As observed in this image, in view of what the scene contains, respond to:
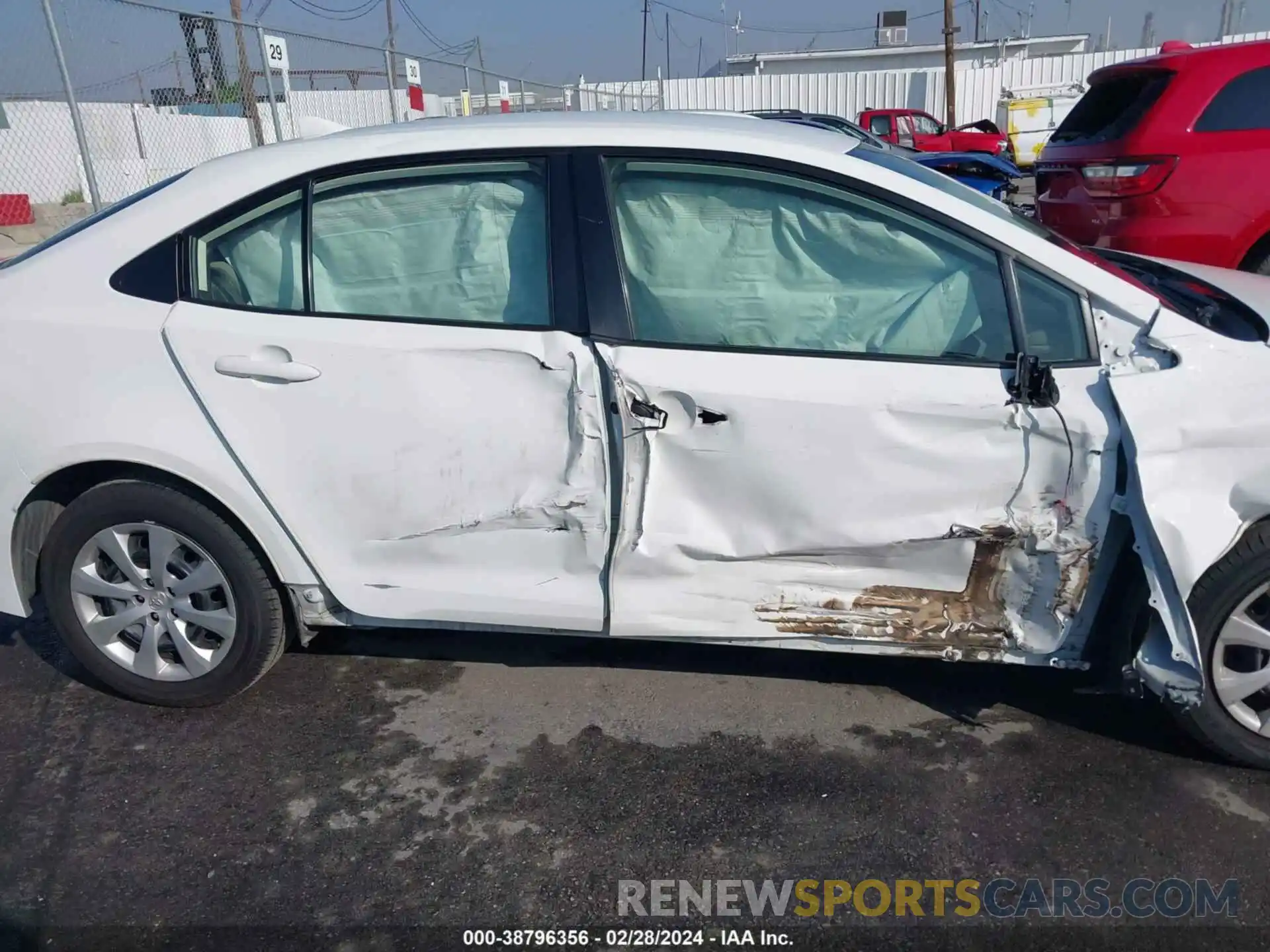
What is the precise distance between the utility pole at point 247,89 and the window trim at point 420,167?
7944 millimetres

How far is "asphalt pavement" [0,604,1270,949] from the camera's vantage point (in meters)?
2.44

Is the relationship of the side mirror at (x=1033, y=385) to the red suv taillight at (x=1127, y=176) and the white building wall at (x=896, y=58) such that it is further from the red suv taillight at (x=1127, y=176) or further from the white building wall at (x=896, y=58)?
the white building wall at (x=896, y=58)

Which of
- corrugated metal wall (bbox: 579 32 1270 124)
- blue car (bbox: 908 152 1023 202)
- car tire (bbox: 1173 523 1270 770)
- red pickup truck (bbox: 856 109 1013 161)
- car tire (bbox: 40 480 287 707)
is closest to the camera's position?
car tire (bbox: 1173 523 1270 770)

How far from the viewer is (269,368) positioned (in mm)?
2822

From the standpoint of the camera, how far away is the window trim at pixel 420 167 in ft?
9.21

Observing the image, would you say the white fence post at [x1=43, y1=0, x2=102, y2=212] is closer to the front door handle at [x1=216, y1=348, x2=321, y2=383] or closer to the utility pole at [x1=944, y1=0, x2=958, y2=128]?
the front door handle at [x1=216, y1=348, x2=321, y2=383]

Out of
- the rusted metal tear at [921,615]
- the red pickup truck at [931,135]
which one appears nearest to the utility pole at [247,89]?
the rusted metal tear at [921,615]

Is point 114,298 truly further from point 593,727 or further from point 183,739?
point 593,727

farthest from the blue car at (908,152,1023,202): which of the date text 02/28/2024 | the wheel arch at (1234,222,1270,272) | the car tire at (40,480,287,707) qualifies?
the date text 02/28/2024

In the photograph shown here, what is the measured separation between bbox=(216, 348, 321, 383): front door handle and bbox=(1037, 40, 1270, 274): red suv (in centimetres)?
476

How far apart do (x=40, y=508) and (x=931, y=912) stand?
283cm

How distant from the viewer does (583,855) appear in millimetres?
2543

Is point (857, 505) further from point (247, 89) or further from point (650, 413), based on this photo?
point (247, 89)

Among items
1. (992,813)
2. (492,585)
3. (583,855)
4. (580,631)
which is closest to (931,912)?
(992,813)
